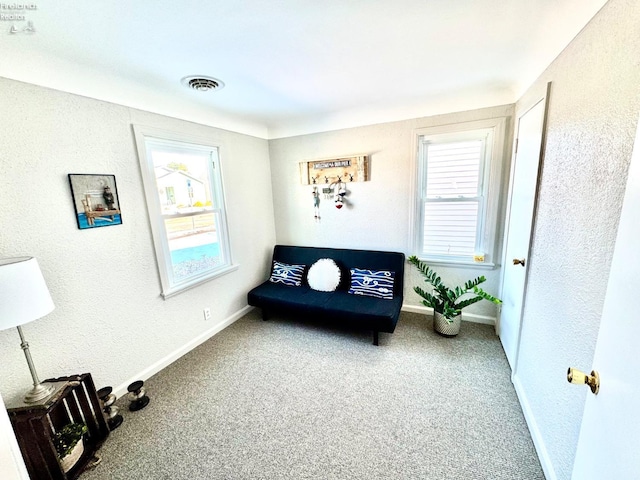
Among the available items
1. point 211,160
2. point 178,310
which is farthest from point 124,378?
point 211,160

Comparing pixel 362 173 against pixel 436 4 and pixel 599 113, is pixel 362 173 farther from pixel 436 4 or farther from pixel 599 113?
pixel 599 113

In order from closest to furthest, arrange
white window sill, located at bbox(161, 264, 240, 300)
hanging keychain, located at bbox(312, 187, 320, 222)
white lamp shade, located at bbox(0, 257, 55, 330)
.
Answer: white lamp shade, located at bbox(0, 257, 55, 330), white window sill, located at bbox(161, 264, 240, 300), hanging keychain, located at bbox(312, 187, 320, 222)

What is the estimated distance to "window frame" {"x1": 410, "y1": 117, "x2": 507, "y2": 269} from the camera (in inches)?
94.8

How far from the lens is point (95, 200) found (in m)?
1.75

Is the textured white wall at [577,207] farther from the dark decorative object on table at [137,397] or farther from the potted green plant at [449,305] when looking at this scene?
the dark decorative object on table at [137,397]

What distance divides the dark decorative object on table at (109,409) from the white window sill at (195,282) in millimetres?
727

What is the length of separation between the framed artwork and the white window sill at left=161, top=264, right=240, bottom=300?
2.24 ft

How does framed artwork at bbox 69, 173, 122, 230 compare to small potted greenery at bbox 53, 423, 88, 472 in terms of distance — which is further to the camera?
framed artwork at bbox 69, 173, 122, 230

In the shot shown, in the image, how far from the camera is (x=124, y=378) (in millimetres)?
1981

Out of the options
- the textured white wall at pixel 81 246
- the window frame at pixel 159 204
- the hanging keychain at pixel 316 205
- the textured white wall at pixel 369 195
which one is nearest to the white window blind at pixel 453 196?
the textured white wall at pixel 369 195

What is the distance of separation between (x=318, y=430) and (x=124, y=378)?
1525 mm

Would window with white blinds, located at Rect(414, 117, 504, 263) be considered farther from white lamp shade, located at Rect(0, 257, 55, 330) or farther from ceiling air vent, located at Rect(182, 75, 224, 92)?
white lamp shade, located at Rect(0, 257, 55, 330)

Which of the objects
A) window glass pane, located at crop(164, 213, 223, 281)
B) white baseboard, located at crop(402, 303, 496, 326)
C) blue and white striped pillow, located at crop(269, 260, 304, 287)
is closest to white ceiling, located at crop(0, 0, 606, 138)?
window glass pane, located at crop(164, 213, 223, 281)

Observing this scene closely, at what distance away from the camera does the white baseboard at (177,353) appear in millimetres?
1980
